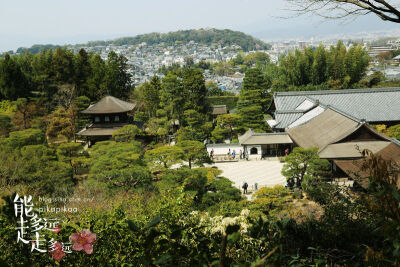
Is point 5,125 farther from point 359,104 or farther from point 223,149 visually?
point 359,104

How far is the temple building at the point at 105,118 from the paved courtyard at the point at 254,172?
6797mm

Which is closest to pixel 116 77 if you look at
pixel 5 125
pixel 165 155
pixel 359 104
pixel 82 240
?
pixel 5 125

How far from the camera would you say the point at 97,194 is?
30.6 feet

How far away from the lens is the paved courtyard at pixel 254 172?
44.3ft

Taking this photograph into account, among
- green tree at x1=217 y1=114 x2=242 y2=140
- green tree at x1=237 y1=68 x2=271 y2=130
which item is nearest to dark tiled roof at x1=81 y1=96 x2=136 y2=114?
green tree at x1=217 y1=114 x2=242 y2=140

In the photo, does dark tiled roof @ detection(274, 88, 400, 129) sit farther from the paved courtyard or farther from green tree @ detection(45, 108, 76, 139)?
green tree @ detection(45, 108, 76, 139)

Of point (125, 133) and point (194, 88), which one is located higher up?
point (194, 88)

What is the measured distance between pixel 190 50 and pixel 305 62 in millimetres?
125362

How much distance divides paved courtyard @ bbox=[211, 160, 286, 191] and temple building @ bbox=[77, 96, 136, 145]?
6.80 metres

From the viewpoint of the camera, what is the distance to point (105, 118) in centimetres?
1928

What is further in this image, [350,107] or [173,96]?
[173,96]

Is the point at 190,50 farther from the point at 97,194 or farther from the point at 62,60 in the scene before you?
the point at 97,194

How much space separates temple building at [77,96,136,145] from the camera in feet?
60.6

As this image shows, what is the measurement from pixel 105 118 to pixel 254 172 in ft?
32.4
